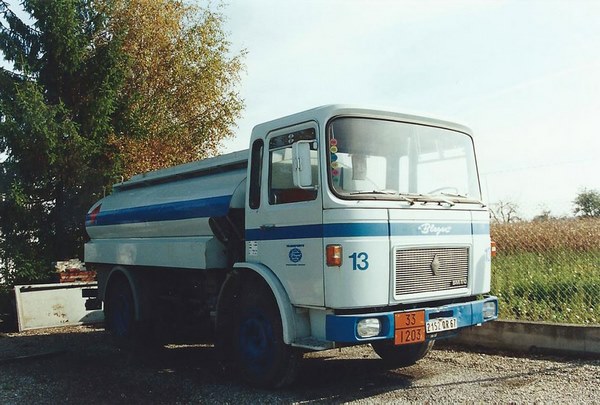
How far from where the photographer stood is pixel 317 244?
5.80 m

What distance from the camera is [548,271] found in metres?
9.56

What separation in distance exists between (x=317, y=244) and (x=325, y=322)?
711 mm

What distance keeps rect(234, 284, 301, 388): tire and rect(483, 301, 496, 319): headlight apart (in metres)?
2.01

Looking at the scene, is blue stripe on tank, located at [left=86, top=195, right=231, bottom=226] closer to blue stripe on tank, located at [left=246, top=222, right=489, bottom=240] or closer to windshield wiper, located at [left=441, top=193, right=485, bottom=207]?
blue stripe on tank, located at [left=246, top=222, right=489, bottom=240]

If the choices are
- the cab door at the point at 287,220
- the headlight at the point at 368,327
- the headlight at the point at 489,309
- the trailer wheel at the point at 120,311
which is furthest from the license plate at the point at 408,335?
the trailer wheel at the point at 120,311

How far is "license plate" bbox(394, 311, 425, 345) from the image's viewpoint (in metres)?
5.69

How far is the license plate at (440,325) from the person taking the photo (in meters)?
5.94

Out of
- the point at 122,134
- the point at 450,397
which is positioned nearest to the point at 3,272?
the point at 122,134

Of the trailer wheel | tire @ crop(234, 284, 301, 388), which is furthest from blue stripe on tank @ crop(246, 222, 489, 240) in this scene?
the trailer wheel

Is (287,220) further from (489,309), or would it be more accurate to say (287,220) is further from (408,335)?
(489,309)

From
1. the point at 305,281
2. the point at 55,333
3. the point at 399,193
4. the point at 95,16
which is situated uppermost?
the point at 95,16

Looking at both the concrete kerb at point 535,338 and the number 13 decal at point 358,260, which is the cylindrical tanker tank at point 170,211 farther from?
the concrete kerb at point 535,338

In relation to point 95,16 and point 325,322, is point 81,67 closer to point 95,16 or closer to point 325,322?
point 95,16

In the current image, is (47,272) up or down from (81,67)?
down
